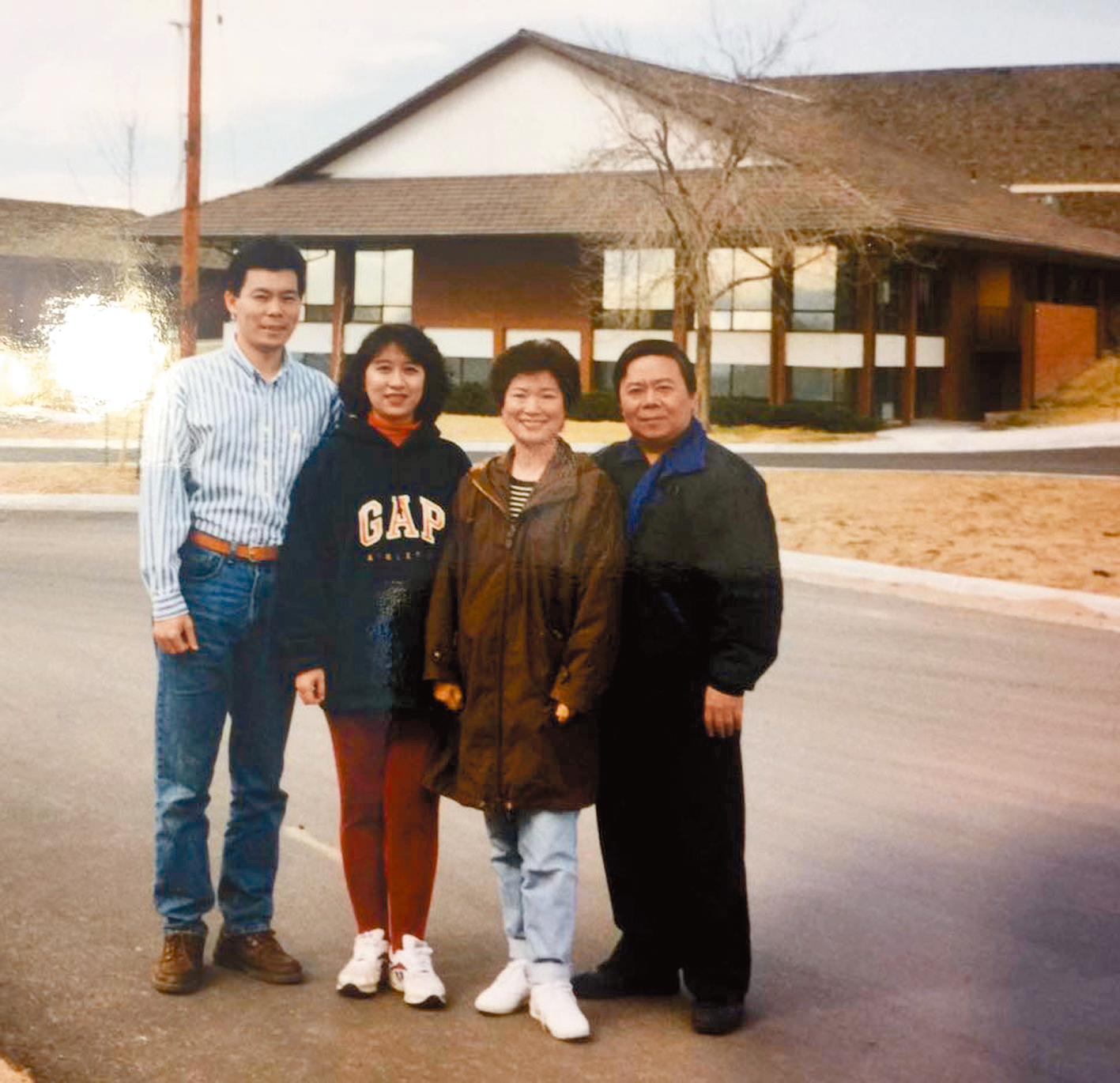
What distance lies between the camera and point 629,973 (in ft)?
11.1

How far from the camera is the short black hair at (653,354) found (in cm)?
314

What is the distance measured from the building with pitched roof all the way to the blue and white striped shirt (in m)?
0.26

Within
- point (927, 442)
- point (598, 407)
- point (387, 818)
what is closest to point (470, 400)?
point (598, 407)

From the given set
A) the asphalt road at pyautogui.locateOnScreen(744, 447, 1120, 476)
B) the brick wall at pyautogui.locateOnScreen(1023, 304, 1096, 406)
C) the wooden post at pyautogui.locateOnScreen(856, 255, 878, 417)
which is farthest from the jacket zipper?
the wooden post at pyautogui.locateOnScreen(856, 255, 878, 417)

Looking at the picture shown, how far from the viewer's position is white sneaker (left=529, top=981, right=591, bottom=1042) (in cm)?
312

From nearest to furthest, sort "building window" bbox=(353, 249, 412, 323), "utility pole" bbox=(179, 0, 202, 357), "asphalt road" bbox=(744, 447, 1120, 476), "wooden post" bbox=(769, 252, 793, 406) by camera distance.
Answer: "utility pole" bbox=(179, 0, 202, 357) → "building window" bbox=(353, 249, 412, 323) → "asphalt road" bbox=(744, 447, 1120, 476) → "wooden post" bbox=(769, 252, 793, 406)

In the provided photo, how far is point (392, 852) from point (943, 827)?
6.10 feet

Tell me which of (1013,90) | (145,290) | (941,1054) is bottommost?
(941,1054)

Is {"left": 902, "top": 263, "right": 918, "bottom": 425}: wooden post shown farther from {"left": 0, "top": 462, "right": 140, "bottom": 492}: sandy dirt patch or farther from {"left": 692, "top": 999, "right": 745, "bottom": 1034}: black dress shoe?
{"left": 692, "top": 999, "right": 745, "bottom": 1034}: black dress shoe

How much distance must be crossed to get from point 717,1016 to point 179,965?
3.43ft

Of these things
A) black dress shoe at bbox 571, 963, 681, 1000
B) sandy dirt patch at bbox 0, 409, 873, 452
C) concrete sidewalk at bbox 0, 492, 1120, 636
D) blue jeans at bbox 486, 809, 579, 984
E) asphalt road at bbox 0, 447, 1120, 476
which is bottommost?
black dress shoe at bbox 571, 963, 681, 1000

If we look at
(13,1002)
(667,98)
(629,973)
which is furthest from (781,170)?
(13,1002)

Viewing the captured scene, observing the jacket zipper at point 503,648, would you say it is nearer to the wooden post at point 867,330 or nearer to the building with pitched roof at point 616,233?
the building with pitched roof at point 616,233

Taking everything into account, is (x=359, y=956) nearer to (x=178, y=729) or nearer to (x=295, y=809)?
(x=178, y=729)
